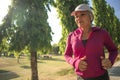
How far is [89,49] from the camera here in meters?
3.58

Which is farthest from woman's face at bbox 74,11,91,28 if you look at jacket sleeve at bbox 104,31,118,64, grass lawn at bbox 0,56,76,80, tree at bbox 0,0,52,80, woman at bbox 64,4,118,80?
tree at bbox 0,0,52,80

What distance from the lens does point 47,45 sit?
21.0 m

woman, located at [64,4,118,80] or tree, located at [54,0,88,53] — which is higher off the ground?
tree, located at [54,0,88,53]

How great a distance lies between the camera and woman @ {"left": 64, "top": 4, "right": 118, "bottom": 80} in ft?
11.6

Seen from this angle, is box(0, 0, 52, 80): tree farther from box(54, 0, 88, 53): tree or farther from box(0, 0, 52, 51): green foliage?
box(54, 0, 88, 53): tree

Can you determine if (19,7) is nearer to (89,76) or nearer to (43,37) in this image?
(43,37)

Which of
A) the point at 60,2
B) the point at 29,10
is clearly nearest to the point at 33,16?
the point at 29,10

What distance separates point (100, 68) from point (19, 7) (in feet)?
58.3

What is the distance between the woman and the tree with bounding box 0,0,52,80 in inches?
662

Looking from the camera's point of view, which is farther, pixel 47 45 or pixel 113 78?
pixel 47 45

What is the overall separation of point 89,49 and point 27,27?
17.4m

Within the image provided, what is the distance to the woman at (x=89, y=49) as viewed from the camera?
3.53m

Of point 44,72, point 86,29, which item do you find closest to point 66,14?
point 44,72

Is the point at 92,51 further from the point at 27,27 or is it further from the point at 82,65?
the point at 27,27
